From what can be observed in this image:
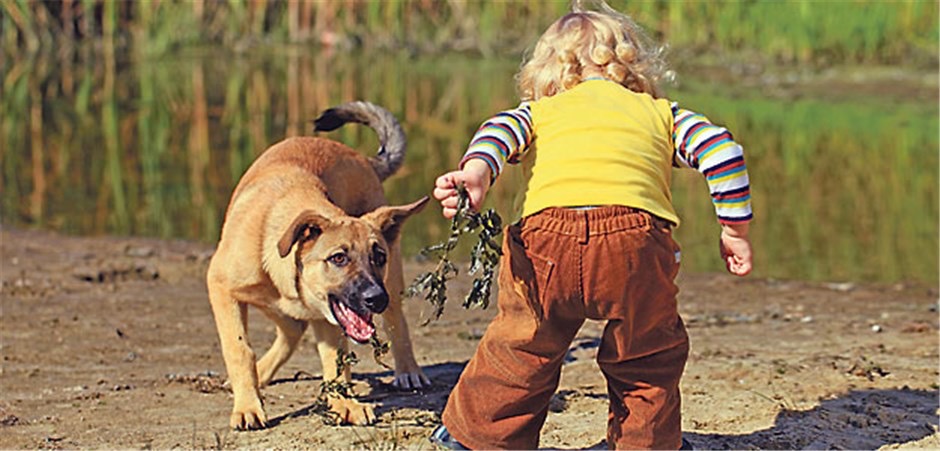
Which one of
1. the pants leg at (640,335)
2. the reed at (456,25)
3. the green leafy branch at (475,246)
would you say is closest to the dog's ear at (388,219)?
the green leafy branch at (475,246)

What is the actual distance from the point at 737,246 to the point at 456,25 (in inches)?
791

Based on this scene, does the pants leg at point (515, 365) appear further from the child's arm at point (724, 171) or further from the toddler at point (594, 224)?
the child's arm at point (724, 171)

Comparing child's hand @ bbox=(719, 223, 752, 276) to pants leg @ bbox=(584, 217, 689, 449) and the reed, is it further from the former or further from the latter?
the reed

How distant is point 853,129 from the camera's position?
15930 mm

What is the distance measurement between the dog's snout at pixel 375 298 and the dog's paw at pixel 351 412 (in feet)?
1.86

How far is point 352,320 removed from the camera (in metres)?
5.68

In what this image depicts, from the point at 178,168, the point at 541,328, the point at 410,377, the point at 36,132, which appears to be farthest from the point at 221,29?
the point at 541,328

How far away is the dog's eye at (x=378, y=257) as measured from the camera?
5715 millimetres

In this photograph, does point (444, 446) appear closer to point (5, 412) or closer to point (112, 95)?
point (5, 412)

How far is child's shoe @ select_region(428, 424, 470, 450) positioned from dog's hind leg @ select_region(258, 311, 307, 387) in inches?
55.6

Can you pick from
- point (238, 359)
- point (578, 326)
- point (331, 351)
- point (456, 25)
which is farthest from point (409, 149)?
point (456, 25)

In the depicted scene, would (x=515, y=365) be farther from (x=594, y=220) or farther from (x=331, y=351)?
(x=331, y=351)

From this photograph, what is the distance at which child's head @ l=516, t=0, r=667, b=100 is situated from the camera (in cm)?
475

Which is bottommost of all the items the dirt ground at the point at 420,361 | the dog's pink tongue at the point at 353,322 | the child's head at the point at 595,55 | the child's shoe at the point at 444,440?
the dirt ground at the point at 420,361
